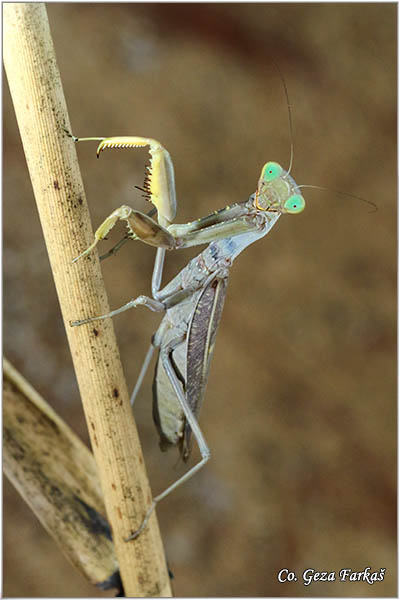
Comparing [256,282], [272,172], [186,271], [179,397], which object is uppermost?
[272,172]

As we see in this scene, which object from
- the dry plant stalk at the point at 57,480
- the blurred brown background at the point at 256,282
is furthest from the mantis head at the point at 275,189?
the blurred brown background at the point at 256,282

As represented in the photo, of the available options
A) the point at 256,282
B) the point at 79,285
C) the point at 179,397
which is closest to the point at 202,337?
the point at 179,397

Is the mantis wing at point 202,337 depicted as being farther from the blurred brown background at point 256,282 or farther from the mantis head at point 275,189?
the blurred brown background at point 256,282

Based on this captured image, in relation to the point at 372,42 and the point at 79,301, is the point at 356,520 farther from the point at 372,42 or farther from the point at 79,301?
the point at 372,42

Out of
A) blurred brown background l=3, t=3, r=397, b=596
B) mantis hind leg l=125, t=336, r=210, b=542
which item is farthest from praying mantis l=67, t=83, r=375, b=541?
blurred brown background l=3, t=3, r=397, b=596

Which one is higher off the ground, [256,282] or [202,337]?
[202,337]

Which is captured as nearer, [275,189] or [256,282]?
[275,189]

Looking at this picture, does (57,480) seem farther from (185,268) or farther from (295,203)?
(295,203)
